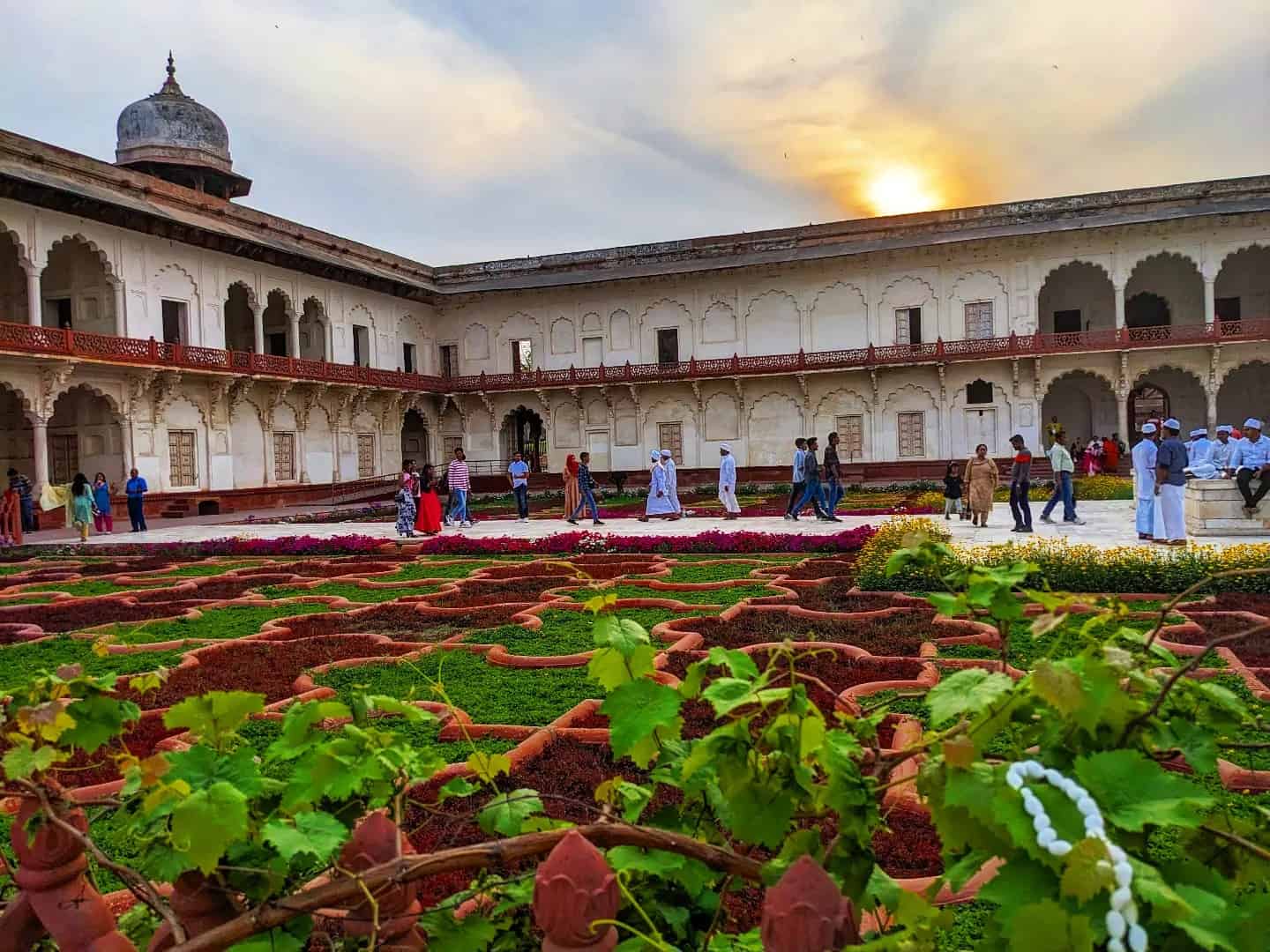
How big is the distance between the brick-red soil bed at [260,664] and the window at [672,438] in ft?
77.2

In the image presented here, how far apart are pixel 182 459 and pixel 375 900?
2317cm

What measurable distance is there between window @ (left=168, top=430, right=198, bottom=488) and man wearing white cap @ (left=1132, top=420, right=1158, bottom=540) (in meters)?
19.5

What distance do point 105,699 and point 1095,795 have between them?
4.30ft

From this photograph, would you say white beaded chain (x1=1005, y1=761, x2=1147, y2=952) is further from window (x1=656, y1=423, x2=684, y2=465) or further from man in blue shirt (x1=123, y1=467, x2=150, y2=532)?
window (x1=656, y1=423, x2=684, y2=465)

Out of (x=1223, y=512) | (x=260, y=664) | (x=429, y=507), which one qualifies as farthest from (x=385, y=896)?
(x=429, y=507)

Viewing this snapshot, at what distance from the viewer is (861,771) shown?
1.23 m

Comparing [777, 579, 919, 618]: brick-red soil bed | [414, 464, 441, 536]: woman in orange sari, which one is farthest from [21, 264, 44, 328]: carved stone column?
[777, 579, 919, 618]: brick-red soil bed

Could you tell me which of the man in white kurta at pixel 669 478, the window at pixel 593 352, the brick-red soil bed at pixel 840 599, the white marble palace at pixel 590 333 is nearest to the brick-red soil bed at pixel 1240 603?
the brick-red soil bed at pixel 840 599

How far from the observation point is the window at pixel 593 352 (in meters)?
30.2

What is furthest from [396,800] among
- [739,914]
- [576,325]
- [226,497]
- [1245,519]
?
[576,325]

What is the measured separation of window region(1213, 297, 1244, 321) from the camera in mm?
26406

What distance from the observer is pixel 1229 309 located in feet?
87.2

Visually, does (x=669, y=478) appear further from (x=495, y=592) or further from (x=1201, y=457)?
(x=495, y=592)

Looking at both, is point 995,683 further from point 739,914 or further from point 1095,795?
point 739,914
